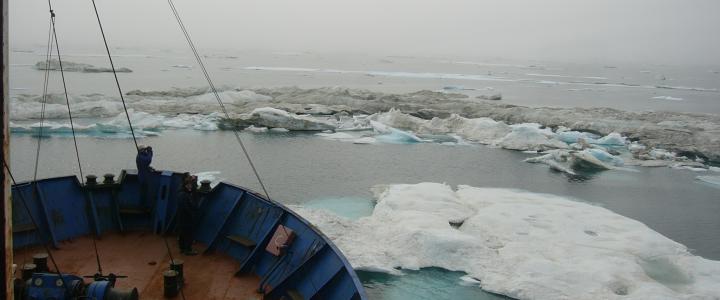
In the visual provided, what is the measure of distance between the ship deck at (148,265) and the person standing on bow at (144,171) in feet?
1.58

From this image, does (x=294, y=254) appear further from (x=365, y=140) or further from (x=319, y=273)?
(x=365, y=140)

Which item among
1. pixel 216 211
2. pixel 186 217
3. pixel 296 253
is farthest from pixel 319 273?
pixel 216 211

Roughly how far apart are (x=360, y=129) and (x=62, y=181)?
47.5 feet

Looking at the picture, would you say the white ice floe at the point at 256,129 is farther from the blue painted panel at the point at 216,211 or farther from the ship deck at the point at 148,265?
the ship deck at the point at 148,265

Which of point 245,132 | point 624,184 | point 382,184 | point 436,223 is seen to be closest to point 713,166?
point 624,184

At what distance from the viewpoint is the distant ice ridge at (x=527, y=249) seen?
261 inches

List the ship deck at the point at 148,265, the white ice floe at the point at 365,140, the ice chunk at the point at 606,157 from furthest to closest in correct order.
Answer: the white ice floe at the point at 365,140 < the ice chunk at the point at 606,157 < the ship deck at the point at 148,265

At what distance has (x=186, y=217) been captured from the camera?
488 centimetres

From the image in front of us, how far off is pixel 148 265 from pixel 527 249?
5477mm

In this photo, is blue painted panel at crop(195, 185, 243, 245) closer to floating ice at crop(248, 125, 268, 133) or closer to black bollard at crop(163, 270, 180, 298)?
black bollard at crop(163, 270, 180, 298)

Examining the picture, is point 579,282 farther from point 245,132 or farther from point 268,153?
point 245,132

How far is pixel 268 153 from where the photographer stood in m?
Answer: 14.6

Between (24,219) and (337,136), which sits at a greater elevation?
(24,219)

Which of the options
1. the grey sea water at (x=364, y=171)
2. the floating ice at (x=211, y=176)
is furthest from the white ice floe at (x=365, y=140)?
the floating ice at (x=211, y=176)
